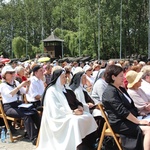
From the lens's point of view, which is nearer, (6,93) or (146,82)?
(146,82)

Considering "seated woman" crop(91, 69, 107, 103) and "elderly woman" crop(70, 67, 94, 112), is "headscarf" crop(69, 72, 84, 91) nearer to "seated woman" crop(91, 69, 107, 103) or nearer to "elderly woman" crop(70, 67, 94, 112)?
"elderly woman" crop(70, 67, 94, 112)

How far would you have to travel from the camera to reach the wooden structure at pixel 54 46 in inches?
2042

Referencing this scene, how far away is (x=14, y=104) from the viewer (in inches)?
282

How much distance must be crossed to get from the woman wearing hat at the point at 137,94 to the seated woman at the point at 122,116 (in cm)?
52

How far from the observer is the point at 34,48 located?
6150 centimetres

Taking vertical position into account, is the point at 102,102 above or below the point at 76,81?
below

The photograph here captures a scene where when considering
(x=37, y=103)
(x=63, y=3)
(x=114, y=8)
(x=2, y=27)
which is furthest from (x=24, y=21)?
(x=37, y=103)

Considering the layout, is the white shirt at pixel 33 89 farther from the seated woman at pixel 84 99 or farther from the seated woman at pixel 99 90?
the seated woman at pixel 99 90

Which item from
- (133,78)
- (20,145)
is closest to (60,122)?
(20,145)

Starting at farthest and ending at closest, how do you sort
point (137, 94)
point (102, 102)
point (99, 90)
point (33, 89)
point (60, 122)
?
point (33, 89) → point (99, 90) → point (137, 94) → point (60, 122) → point (102, 102)

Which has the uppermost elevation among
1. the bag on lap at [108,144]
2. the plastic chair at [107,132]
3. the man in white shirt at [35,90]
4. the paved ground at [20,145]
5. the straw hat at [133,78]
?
the straw hat at [133,78]

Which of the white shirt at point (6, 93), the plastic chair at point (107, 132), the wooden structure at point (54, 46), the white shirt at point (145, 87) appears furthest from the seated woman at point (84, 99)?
the wooden structure at point (54, 46)

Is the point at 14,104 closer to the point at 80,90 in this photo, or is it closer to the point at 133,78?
the point at 80,90

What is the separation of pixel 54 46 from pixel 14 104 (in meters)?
45.4
